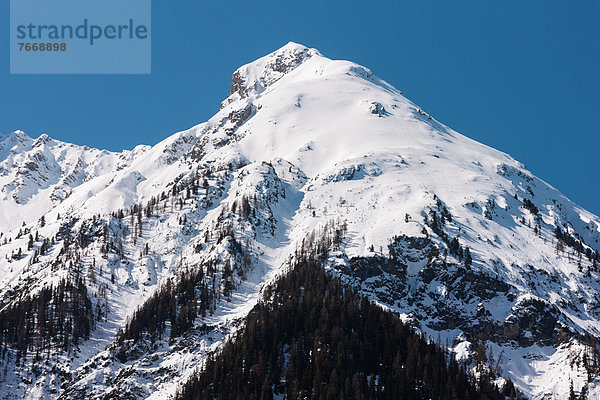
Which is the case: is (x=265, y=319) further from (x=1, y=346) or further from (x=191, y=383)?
(x=1, y=346)

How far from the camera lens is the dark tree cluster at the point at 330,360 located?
488 ft

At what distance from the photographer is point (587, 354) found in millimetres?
171375

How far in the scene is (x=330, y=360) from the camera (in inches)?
6196

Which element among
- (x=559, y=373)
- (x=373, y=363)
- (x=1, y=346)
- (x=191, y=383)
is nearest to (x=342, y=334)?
(x=373, y=363)

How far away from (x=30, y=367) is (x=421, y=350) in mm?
120768

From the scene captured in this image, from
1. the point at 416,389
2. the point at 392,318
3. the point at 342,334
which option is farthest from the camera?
the point at 392,318

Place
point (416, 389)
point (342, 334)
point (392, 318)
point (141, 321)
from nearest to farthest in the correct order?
point (416, 389), point (342, 334), point (392, 318), point (141, 321)

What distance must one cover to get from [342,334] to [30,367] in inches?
3893

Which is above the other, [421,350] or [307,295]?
[307,295]

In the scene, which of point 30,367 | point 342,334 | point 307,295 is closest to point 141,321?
point 30,367

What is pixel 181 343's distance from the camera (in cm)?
18238

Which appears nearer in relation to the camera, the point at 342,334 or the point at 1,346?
the point at 342,334

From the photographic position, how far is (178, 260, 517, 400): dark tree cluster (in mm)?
148625

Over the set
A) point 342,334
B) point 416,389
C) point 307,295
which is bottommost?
point 416,389
